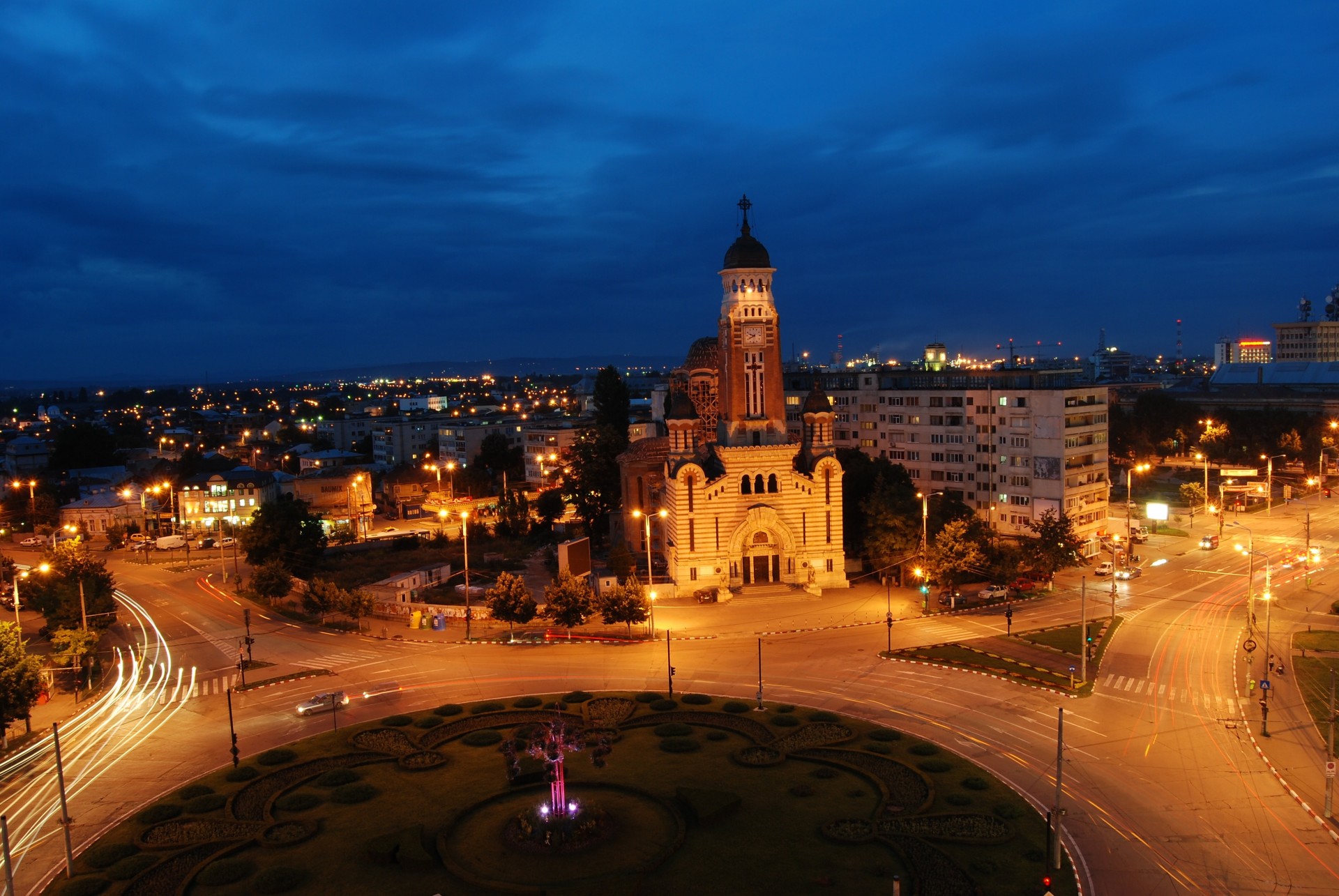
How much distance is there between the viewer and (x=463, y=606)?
70.9 meters

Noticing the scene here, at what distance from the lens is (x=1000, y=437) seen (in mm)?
92062

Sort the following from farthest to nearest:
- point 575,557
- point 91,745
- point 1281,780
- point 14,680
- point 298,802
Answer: point 575,557 → point 91,745 → point 14,680 → point 298,802 → point 1281,780

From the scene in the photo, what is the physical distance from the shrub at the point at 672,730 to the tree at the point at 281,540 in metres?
50.2

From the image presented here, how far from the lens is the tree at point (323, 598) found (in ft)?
226

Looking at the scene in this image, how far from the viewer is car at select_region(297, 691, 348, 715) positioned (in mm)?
51375

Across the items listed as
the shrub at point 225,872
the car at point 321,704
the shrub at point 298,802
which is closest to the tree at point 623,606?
the car at point 321,704

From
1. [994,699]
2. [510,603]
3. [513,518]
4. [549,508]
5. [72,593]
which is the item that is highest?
[549,508]

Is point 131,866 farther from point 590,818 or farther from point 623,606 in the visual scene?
point 623,606

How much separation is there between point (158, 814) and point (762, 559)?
157ft

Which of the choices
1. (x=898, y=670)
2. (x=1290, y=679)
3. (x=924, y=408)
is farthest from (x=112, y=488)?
(x=1290, y=679)

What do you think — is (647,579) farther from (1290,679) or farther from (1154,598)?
(1290,679)

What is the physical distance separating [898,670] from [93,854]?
40236mm

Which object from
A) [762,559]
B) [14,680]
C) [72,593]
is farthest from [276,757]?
[762,559]

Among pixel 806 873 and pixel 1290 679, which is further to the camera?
pixel 1290 679
